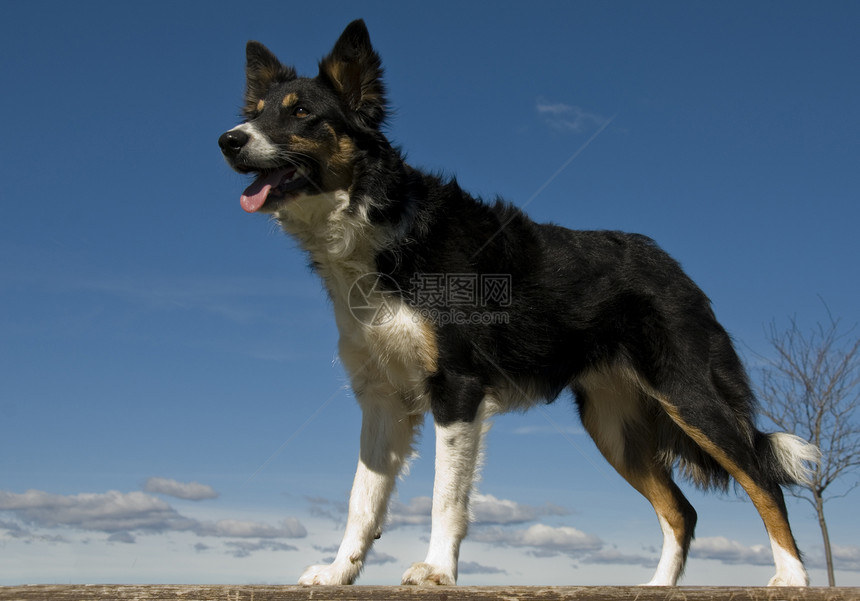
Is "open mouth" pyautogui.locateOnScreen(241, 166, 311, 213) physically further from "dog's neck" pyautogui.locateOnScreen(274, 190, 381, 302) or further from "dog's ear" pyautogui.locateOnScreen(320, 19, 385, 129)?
"dog's ear" pyautogui.locateOnScreen(320, 19, 385, 129)

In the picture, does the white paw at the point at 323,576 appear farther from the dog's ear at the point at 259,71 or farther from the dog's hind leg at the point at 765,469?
the dog's ear at the point at 259,71

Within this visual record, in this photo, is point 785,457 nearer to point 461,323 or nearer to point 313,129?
point 461,323

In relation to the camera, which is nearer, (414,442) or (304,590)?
(304,590)

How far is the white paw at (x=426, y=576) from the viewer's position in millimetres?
3869

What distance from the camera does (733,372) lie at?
537 centimetres

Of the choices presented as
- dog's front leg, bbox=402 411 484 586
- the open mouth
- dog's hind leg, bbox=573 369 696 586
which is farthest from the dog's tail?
the open mouth

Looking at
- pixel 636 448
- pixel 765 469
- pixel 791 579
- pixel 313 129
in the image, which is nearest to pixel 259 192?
pixel 313 129

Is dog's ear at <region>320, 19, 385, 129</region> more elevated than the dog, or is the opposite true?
dog's ear at <region>320, 19, 385, 129</region>

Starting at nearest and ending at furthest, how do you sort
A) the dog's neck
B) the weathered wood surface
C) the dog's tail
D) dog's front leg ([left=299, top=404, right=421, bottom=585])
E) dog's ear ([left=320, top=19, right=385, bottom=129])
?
the weathered wood surface → dog's front leg ([left=299, top=404, right=421, bottom=585]) → the dog's neck → dog's ear ([left=320, top=19, right=385, bottom=129]) → the dog's tail

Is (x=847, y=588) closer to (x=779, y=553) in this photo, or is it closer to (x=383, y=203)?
(x=779, y=553)

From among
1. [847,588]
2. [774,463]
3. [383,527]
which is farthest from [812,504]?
[383,527]

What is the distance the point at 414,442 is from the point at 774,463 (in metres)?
2.51

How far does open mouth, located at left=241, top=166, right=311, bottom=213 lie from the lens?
452 cm

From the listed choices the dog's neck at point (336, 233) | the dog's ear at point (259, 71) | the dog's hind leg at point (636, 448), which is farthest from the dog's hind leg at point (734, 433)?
the dog's ear at point (259, 71)
